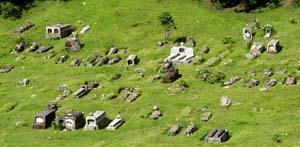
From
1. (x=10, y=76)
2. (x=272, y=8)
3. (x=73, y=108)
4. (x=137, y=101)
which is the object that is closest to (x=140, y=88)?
(x=137, y=101)

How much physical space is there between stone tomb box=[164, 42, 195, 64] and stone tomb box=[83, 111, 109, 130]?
15.3 m

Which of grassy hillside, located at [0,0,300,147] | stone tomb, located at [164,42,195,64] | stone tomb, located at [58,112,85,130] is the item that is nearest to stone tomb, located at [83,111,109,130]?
stone tomb, located at [58,112,85,130]

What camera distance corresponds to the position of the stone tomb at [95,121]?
158ft

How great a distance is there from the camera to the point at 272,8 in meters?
76.4

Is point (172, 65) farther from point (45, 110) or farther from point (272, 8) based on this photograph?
point (272, 8)

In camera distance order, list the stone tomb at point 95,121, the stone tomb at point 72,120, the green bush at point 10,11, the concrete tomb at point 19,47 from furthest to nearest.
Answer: the green bush at point 10,11 → the concrete tomb at point 19,47 → the stone tomb at point 72,120 → the stone tomb at point 95,121

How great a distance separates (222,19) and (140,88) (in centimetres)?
2144

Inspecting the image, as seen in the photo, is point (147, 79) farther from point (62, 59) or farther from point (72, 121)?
point (62, 59)

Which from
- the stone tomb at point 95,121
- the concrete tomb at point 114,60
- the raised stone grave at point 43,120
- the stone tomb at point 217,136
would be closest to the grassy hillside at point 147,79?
the concrete tomb at point 114,60

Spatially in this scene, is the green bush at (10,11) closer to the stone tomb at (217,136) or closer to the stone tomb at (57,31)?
the stone tomb at (57,31)

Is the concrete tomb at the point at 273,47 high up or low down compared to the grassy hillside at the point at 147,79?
up

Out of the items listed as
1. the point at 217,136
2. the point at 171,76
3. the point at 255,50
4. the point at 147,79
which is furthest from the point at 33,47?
the point at 217,136

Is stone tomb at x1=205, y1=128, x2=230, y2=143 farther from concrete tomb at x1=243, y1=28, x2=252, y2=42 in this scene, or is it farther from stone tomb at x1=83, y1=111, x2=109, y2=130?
concrete tomb at x1=243, y1=28, x2=252, y2=42

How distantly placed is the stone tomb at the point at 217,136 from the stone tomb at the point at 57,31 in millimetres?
36999
